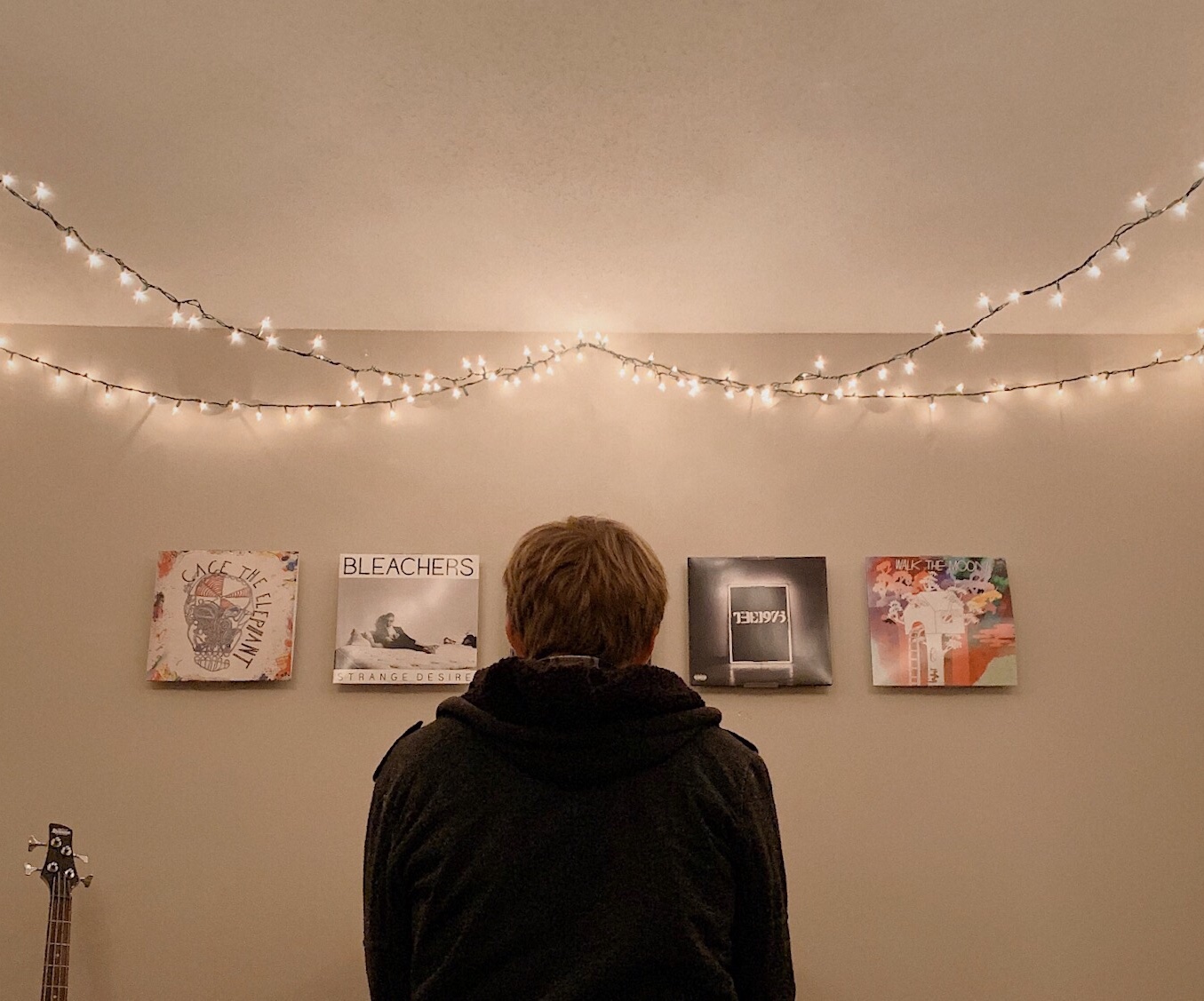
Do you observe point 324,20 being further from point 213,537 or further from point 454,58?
point 213,537

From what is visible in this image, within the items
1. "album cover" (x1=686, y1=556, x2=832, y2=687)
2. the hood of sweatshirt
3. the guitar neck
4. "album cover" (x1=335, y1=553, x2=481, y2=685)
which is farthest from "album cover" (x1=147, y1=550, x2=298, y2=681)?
the hood of sweatshirt

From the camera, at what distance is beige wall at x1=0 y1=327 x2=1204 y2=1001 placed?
8.48ft

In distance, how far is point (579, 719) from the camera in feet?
3.53

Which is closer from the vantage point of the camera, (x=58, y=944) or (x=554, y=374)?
(x=58, y=944)

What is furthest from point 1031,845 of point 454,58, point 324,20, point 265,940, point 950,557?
point 324,20

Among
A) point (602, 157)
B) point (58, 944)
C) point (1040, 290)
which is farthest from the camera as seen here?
point (1040, 290)

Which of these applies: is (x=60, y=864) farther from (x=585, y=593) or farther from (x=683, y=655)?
(x=585, y=593)

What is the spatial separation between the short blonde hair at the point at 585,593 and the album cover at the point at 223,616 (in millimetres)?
1725

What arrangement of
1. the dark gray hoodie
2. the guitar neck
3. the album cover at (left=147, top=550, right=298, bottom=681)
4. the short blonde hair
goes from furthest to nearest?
the album cover at (left=147, top=550, right=298, bottom=681) < the guitar neck < the short blonde hair < the dark gray hoodie

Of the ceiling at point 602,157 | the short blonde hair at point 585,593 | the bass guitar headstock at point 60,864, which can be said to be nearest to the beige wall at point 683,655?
the bass guitar headstock at point 60,864

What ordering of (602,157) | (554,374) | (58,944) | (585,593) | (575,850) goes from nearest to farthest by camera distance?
(575,850) → (585,593) → (602,157) → (58,944) → (554,374)

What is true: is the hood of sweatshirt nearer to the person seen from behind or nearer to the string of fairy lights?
the person seen from behind

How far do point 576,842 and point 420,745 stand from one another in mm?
207

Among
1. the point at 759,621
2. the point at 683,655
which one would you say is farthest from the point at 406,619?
the point at 759,621
